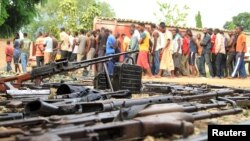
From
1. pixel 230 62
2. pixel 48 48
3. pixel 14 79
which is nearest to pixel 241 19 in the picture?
pixel 230 62

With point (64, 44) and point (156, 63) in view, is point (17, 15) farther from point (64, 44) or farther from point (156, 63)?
point (156, 63)

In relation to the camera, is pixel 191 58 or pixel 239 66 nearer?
pixel 239 66

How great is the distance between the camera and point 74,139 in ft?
9.86

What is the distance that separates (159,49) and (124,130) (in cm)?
1308

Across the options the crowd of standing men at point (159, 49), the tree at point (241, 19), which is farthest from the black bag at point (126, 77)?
the tree at point (241, 19)

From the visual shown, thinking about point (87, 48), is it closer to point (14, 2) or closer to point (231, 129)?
point (14, 2)

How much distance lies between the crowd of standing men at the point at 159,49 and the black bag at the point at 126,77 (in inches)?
287

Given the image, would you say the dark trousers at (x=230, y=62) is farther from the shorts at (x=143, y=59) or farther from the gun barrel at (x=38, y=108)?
the gun barrel at (x=38, y=108)

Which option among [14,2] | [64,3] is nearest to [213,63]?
[14,2]

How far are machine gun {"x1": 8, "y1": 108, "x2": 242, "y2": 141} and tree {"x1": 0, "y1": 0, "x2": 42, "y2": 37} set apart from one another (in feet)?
51.4

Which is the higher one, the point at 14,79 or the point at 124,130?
the point at 14,79

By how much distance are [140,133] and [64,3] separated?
40.3m

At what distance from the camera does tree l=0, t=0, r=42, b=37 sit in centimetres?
1877

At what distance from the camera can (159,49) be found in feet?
53.2
